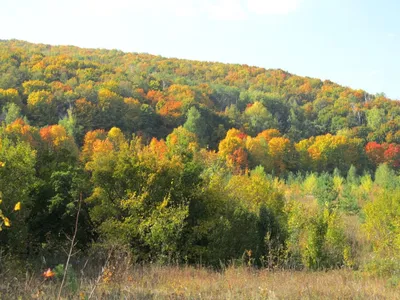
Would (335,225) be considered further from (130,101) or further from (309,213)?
(130,101)

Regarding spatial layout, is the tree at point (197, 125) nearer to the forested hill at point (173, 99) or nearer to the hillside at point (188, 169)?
the hillside at point (188, 169)

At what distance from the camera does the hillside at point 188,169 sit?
16094 mm

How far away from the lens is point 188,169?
19.6 m

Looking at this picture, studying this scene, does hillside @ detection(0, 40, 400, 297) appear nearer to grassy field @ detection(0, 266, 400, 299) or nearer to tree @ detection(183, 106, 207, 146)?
tree @ detection(183, 106, 207, 146)

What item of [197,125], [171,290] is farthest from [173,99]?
[171,290]

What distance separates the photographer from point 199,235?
17.8m

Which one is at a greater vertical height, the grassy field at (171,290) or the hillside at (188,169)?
the grassy field at (171,290)

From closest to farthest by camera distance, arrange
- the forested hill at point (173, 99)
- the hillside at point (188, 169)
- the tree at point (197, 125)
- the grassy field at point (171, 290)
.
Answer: the grassy field at point (171, 290)
the hillside at point (188, 169)
the forested hill at point (173, 99)
the tree at point (197, 125)

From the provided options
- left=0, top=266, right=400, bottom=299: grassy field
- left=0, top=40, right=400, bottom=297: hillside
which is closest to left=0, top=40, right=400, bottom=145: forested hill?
left=0, top=40, right=400, bottom=297: hillside

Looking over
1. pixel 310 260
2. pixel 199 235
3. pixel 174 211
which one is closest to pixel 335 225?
pixel 310 260

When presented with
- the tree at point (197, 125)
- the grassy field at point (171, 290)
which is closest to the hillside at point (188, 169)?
the tree at point (197, 125)

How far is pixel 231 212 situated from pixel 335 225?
5.15 m

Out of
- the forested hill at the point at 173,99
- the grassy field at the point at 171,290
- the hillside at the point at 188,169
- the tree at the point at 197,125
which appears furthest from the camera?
the tree at the point at 197,125

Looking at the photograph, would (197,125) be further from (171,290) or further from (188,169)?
(171,290)
